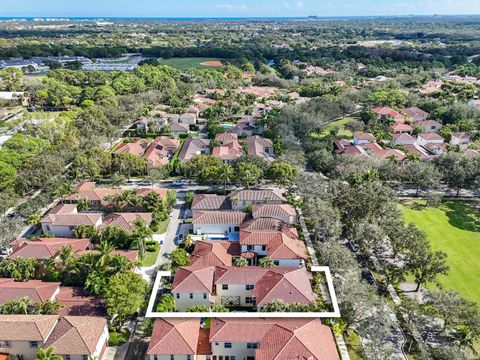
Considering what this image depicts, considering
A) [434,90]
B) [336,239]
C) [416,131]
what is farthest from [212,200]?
[434,90]

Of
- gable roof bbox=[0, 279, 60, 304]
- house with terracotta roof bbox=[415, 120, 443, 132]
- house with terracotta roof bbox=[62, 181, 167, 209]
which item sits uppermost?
gable roof bbox=[0, 279, 60, 304]

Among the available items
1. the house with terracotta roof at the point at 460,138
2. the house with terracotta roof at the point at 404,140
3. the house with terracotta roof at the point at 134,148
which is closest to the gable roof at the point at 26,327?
the house with terracotta roof at the point at 134,148

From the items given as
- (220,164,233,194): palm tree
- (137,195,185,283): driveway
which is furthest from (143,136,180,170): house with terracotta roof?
(220,164,233,194): palm tree

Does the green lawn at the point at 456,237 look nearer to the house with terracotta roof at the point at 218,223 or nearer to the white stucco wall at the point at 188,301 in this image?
the house with terracotta roof at the point at 218,223

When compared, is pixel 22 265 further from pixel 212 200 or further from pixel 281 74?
pixel 281 74

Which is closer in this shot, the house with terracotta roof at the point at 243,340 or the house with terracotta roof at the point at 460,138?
the house with terracotta roof at the point at 243,340

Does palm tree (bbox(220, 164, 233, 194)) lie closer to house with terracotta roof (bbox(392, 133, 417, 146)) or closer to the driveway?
the driveway

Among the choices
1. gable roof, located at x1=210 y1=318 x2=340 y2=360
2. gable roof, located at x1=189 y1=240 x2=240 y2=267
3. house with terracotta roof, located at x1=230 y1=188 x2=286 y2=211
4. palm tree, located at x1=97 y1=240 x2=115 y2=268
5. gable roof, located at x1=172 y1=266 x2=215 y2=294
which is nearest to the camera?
gable roof, located at x1=210 y1=318 x2=340 y2=360
